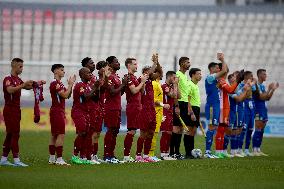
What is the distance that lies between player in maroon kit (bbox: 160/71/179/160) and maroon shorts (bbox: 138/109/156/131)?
0.93m

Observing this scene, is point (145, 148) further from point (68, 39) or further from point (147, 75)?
point (68, 39)

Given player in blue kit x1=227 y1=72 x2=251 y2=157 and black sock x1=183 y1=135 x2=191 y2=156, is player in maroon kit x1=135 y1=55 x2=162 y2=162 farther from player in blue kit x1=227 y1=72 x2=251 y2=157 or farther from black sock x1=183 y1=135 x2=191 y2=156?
player in blue kit x1=227 y1=72 x2=251 y2=157

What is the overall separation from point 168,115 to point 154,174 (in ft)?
13.9

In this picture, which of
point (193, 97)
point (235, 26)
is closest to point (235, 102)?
point (193, 97)

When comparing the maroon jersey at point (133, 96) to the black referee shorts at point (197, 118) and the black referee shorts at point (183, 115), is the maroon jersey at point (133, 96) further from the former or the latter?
the black referee shorts at point (197, 118)

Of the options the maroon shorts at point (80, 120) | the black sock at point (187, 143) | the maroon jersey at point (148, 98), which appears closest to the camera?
the maroon shorts at point (80, 120)

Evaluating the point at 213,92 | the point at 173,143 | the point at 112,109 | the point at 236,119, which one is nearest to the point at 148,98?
the point at 112,109

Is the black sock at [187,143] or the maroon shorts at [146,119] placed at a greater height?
the maroon shorts at [146,119]

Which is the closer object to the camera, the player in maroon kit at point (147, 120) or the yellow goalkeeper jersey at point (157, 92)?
the player in maroon kit at point (147, 120)

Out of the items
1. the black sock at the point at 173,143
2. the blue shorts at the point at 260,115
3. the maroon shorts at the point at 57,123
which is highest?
the blue shorts at the point at 260,115

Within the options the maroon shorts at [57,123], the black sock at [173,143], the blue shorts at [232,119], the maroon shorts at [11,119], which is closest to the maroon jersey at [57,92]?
the maroon shorts at [57,123]

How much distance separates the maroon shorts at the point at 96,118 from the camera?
16.9 m

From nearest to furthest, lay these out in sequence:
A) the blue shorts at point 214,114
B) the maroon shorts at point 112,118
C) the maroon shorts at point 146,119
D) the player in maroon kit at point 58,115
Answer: the player in maroon kit at point 58,115 < the maroon shorts at point 112,118 < the maroon shorts at point 146,119 < the blue shorts at point 214,114

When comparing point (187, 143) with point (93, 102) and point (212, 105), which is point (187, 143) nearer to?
point (212, 105)
